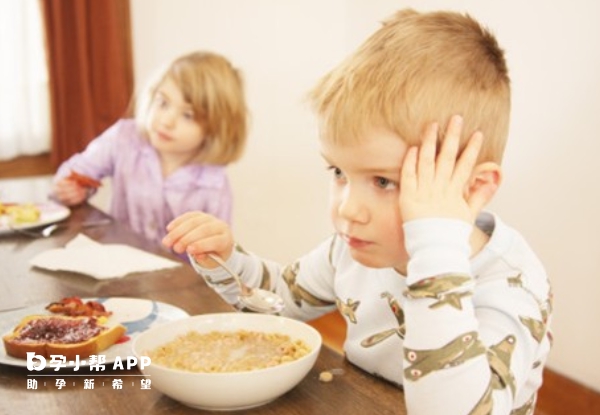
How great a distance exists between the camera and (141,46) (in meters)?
3.20

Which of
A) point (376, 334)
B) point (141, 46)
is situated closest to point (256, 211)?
point (141, 46)

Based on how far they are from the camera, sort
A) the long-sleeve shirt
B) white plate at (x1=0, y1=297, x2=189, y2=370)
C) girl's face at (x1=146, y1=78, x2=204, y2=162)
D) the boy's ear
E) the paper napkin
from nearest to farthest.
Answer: the long-sleeve shirt < the boy's ear < white plate at (x1=0, y1=297, x2=189, y2=370) < the paper napkin < girl's face at (x1=146, y1=78, x2=204, y2=162)

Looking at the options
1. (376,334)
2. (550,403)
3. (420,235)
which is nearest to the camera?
(420,235)

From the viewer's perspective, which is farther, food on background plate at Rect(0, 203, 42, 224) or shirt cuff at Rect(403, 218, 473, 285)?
food on background plate at Rect(0, 203, 42, 224)

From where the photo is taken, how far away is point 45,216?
1.92 metres

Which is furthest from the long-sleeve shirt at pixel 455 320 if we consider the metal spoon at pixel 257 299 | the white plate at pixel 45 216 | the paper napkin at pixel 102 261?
the white plate at pixel 45 216

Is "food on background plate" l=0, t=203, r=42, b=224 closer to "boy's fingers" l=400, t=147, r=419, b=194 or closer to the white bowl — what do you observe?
the white bowl

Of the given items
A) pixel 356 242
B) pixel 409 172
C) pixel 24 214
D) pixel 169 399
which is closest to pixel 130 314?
pixel 169 399

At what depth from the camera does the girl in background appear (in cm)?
226

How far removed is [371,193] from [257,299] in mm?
354

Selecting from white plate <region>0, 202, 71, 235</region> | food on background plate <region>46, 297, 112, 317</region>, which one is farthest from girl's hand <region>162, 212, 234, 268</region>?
white plate <region>0, 202, 71, 235</region>

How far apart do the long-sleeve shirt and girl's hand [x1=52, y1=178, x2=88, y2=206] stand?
1.15 metres

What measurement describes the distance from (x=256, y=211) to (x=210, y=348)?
2583mm

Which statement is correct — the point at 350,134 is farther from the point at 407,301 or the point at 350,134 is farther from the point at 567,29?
the point at 567,29
